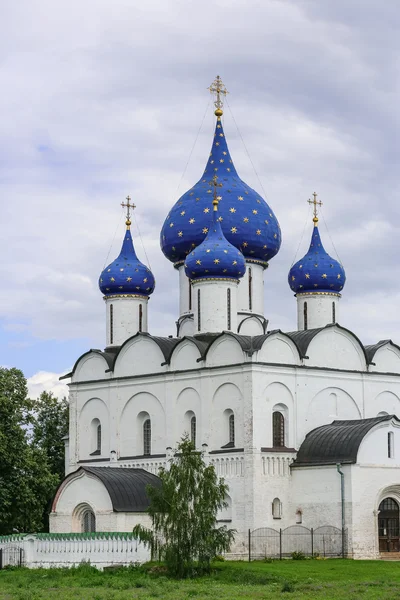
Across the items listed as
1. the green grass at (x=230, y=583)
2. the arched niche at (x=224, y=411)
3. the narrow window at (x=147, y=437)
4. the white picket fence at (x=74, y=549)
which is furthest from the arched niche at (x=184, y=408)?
the green grass at (x=230, y=583)

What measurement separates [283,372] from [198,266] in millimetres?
4070

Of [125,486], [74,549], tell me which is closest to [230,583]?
[74,549]

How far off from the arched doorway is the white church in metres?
0.05

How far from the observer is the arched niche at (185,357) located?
125ft

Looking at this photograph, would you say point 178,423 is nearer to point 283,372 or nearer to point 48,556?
point 283,372

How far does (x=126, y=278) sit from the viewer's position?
42.0 m

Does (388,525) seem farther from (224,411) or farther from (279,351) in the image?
(279,351)

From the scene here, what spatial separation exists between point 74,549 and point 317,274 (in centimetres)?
1273

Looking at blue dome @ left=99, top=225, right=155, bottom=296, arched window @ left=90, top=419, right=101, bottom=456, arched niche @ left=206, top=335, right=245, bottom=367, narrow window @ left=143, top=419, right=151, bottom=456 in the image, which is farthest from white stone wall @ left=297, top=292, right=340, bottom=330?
arched window @ left=90, top=419, right=101, bottom=456

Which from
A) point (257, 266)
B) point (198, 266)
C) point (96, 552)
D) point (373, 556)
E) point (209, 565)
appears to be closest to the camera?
point (209, 565)

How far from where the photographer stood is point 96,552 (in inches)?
1299

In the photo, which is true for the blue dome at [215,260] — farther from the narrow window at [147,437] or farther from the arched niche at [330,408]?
the narrow window at [147,437]

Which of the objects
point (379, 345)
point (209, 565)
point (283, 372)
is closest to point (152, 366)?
point (283, 372)

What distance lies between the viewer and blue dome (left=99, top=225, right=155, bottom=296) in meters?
42.0
